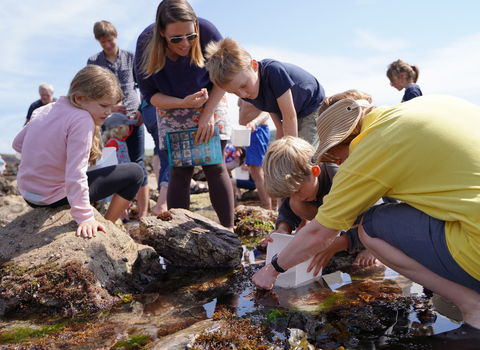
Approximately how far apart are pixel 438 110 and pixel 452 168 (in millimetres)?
302

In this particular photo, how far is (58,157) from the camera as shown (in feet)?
10.8

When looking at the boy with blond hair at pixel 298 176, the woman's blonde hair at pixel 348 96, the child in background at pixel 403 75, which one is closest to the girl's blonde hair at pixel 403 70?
the child in background at pixel 403 75

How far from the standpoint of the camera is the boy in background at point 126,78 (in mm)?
5574

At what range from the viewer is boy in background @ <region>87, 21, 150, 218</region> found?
5574 millimetres

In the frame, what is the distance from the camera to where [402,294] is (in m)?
2.65

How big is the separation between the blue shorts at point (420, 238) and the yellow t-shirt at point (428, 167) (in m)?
0.05

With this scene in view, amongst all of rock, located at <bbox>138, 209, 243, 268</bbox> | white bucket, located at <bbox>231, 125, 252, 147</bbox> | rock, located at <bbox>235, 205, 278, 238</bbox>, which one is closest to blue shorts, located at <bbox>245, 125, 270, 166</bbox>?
white bucket, located at <bbox>231, 125, 252, 147</bbox>

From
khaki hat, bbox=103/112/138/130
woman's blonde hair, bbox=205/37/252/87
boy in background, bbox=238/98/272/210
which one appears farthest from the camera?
boy in background, bbox=238/98/272/210

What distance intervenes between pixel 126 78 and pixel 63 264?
146 inches

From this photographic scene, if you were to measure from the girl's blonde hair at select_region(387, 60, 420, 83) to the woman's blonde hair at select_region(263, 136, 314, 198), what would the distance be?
4.79 meters

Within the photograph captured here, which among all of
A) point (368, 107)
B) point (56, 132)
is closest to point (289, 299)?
point (368, 107)

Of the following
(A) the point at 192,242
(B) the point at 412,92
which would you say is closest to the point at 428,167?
Answer: (A) the point at 192,242

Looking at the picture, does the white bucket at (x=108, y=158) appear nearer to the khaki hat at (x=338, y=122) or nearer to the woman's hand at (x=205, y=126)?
the woman's hand at (x=205, y=126)

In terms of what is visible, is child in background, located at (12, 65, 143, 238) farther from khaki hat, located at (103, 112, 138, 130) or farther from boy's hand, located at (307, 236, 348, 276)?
khaki hat, located at (103, 112, 138, 130)
